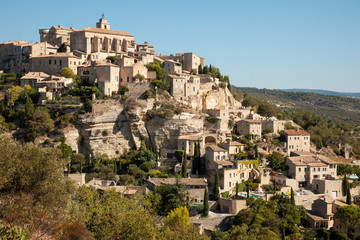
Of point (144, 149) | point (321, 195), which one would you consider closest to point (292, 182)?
point (321, 195)

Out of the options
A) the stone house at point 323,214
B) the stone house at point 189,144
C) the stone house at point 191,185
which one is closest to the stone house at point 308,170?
the stone house at point 323,214

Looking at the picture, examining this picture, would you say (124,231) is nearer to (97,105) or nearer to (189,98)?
(97,105)

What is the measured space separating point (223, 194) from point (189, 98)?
59.2 feet

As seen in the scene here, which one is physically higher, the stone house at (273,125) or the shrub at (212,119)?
the shrub at (212,119)

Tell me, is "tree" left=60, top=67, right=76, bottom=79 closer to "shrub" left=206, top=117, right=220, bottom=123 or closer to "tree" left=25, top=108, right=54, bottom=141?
"tree" left=25, top=108, right=54, bottom=141

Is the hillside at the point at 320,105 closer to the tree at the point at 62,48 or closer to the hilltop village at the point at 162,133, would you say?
the hilltop village at the point at 162,133

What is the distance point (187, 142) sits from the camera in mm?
50094

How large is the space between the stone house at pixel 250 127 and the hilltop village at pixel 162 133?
0.41ft

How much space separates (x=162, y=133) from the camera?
171 ft

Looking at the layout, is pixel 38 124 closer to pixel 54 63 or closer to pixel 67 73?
pixel 67 73

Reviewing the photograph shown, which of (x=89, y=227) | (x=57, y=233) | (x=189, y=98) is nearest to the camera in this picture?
(x=57, y=233)

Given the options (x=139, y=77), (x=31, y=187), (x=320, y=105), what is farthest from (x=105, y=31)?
(x=320, y=105)

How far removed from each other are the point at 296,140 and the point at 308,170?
23.0ft

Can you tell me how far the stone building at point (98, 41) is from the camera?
2506 inches
